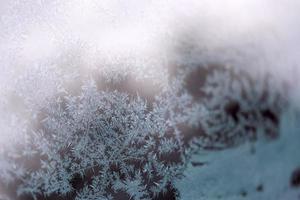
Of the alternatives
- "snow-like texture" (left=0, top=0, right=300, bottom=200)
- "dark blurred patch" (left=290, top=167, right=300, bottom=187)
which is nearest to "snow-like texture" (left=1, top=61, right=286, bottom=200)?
"snow-like texture" (left=0, top=0, right=300, bottom=200)

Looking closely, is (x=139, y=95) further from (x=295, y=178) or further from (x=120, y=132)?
(x=295, y=178)

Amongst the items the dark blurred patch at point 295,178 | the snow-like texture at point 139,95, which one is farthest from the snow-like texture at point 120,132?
the dark blurred patch at point 295,178

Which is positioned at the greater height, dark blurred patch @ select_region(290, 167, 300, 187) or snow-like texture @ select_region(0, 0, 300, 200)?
snow-like texture @ select_region(0, 0, 300, 200)

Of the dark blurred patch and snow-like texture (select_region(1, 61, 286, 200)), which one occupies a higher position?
snow-like texture (select_region(1, 61, 286, 200))

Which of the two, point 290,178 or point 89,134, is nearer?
point 89,134

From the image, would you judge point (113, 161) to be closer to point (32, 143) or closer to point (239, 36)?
point (32, 143)

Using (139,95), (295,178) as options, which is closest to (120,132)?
(139,95)

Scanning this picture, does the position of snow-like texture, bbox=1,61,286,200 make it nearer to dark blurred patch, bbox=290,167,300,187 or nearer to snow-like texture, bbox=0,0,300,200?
snow-like texture, bbox=0,0,300,200

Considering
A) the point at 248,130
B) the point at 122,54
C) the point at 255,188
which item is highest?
the point at 122,54

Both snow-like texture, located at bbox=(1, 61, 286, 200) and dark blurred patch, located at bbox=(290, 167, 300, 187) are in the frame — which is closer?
snow-like texture, located at bbox=(1, 61, 286, 200)

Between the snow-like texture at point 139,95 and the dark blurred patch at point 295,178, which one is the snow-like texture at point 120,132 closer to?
the snow-like texture at point 139,95

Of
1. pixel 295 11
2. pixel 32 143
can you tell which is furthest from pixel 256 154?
pixel 32 143
